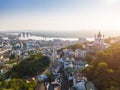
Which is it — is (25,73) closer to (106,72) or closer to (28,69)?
(28,69)

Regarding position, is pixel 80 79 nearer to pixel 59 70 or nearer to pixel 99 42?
pixel 59 70

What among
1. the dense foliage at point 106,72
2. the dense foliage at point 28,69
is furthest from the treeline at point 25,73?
the dense foliage at point 106,72

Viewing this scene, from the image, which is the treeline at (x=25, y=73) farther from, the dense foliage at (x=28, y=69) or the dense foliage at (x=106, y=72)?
the dense foliage at (x=106, y=72)

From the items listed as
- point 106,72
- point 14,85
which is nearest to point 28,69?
point 14,85

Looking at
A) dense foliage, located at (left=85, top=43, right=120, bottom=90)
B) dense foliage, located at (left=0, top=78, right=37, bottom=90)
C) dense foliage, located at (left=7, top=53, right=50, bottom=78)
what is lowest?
dense foliage, located at (left=7, top=53, right=50, bottom=78)

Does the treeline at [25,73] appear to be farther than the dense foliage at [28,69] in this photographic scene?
No

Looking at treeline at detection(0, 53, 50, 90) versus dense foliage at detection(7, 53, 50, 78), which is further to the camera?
dense foliage at detection(7, 53, 50, 78)

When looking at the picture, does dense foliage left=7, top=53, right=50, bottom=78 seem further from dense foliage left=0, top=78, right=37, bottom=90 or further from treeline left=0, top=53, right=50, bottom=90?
dense foliage left=0, top=78, right=37, bottom=90

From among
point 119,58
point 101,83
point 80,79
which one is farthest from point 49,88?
point 119,58

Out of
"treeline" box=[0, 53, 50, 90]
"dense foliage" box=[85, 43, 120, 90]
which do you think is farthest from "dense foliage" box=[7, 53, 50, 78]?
"dense foliage" box=[85, 43, 120, 90]
